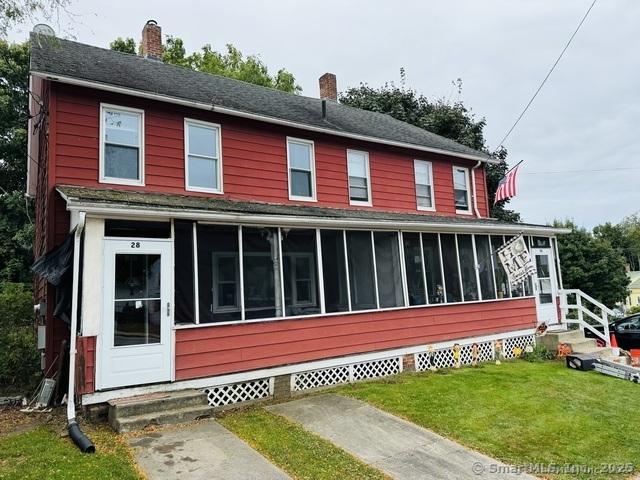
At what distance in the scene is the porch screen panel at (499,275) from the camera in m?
11.9

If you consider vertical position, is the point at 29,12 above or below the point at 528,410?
above

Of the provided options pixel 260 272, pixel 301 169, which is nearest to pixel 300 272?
pixel 260 272

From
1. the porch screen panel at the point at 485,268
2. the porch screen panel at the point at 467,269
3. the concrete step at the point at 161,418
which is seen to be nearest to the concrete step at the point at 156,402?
the concrete step at the point at 161,418

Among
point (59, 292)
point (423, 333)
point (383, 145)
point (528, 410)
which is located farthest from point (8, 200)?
point (528, 410)

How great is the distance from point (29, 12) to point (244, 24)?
729 inches

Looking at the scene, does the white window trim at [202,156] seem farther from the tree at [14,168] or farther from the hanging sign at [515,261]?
the tree at [14,168]

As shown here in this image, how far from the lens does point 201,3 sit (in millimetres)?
11188

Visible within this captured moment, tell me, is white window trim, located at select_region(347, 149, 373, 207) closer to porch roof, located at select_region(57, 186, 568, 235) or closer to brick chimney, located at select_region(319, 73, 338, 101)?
porch roof, located at select_region(57, 186, 568, 235)

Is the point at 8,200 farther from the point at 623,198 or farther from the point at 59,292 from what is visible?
the point at 623,198

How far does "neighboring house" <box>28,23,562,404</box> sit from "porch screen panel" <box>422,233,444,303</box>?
0.14 feet

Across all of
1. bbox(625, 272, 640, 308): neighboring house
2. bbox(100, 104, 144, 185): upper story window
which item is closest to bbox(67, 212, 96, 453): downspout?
bbox(100, 104, 144, 185): upper story window

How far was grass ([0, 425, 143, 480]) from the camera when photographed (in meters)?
4.46

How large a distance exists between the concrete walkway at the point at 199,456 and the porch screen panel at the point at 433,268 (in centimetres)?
623

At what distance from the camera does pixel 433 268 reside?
1063 cm
